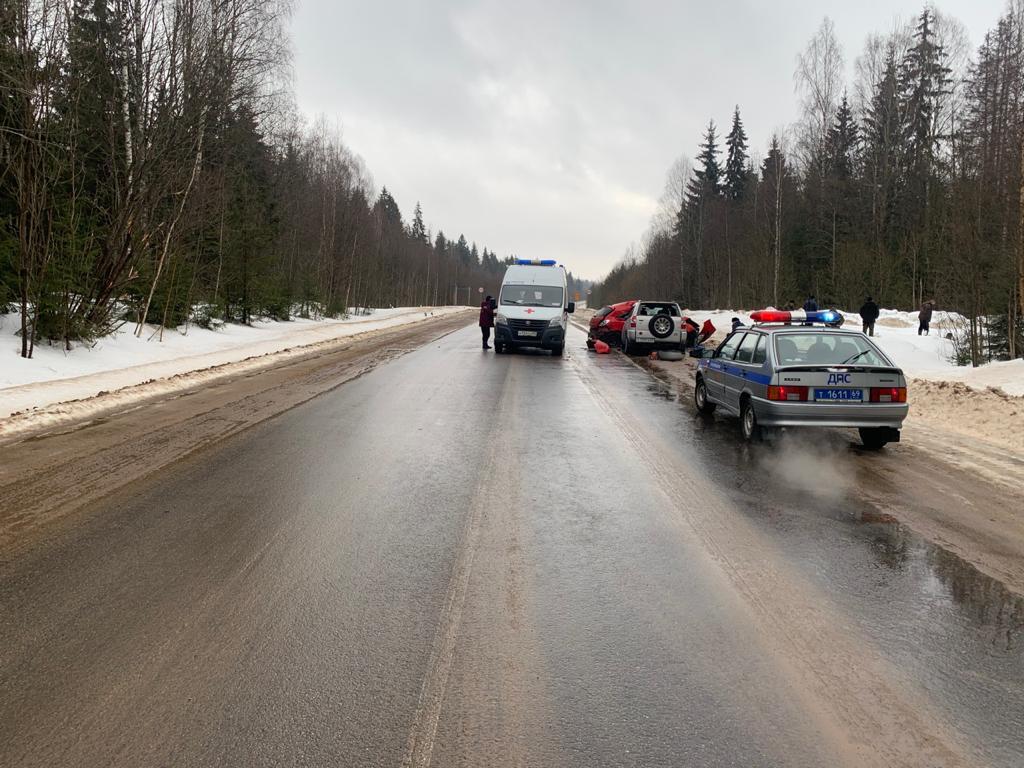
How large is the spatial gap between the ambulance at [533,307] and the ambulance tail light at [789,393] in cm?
1299

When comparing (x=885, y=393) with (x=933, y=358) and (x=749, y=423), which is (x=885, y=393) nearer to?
(x=749, y=423)

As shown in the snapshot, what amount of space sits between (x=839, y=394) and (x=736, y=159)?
7208cm

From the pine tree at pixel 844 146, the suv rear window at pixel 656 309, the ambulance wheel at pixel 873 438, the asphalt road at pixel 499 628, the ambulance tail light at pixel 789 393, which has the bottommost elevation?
the asphalt road at pixel 499 628

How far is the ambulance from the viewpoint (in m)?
21.1

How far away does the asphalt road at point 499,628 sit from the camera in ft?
8.82

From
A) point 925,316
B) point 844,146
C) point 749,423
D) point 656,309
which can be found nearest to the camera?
point 749,423

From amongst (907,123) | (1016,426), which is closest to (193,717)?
(1016,426)

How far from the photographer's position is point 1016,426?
9.46 metres

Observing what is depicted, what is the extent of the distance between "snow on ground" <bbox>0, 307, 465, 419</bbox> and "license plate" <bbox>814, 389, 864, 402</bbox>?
1051cm

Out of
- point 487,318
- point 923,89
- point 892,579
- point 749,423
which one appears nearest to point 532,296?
point 487,318

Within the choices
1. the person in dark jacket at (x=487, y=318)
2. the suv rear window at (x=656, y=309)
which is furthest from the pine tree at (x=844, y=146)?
the person in dark jacket at (x=487, y=318)

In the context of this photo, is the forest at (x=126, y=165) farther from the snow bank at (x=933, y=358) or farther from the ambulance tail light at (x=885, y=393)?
the snow bank at (x=933, y=358)

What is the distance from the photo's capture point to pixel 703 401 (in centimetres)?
1129

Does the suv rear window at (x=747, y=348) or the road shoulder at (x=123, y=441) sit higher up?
the suv rear window at (x=747, y=348)
